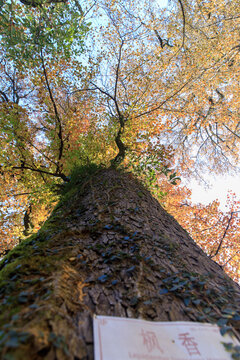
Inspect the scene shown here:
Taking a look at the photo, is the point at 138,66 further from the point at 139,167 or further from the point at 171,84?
the point at 139,167

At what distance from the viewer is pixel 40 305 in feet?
4.10

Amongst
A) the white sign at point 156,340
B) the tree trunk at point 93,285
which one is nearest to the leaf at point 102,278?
the tree trunk at point 93,285

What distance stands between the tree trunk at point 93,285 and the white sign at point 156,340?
8 cm

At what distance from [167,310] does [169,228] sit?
1.86 meters

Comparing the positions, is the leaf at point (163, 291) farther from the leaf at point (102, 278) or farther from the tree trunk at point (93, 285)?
the leaf at point (102, 278)

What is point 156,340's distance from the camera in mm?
1212

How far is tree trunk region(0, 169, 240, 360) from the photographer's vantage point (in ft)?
3.51

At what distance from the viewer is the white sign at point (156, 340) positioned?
1.09 meters

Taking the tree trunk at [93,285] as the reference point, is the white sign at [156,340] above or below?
below

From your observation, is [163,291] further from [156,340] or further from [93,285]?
[93,285]

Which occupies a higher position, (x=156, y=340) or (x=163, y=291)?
(x=163, y=291)

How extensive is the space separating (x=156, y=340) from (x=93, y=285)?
69cm

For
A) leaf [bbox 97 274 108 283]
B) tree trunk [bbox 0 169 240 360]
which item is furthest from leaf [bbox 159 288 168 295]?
leaf [bbox 97 274 108 283]

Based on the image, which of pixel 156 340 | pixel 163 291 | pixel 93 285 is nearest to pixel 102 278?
pixel 93 285
